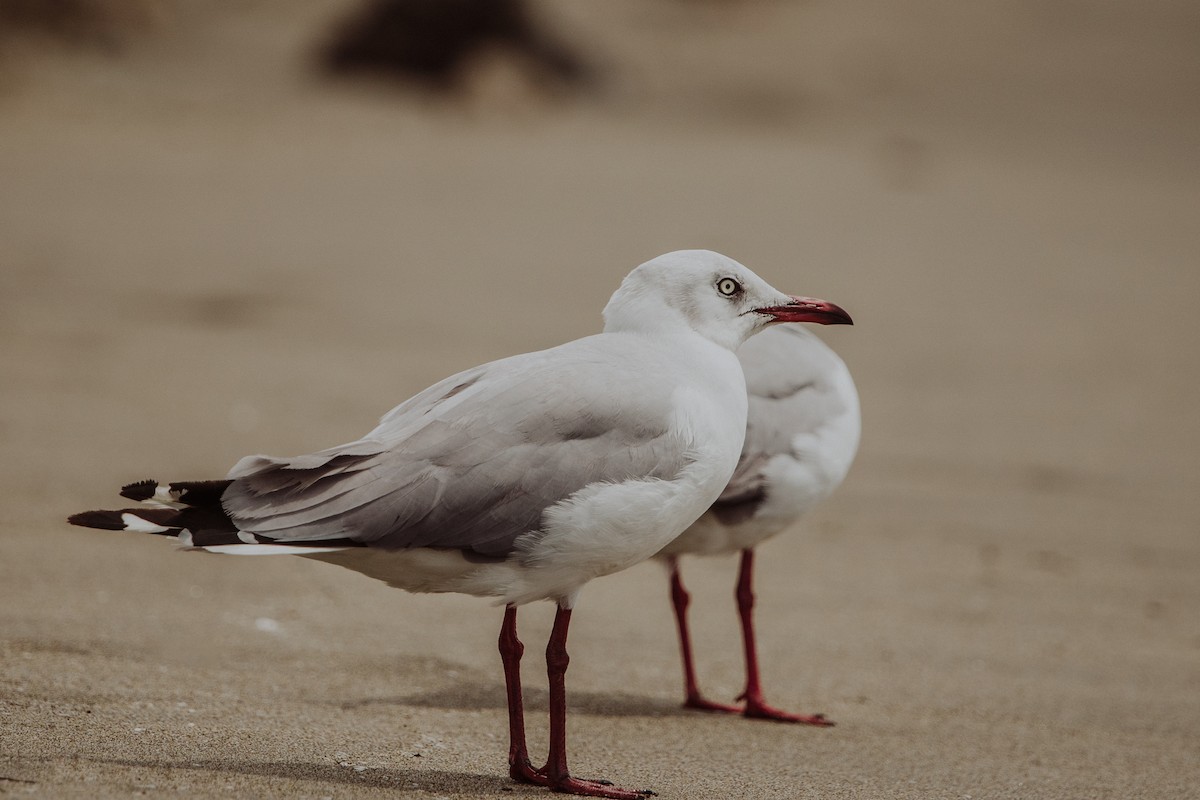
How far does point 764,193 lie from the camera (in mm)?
14195

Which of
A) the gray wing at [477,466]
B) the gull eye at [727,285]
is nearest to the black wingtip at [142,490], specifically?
the gray wing at [477,466]

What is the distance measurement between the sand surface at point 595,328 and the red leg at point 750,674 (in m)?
0.17

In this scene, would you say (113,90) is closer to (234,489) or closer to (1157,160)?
(1157,160)

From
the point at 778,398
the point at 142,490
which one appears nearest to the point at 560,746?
the point at 142,490

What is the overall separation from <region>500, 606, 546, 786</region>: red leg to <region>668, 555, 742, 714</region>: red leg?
120 centimetres

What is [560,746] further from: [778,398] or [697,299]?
[778,398]

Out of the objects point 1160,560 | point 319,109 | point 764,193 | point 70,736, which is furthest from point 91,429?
point 319,109

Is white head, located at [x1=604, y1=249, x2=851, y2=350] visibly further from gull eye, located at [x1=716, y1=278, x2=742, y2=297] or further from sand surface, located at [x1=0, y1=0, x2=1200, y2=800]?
sand surface, located at [x1=0, y1=0, x2=1200, y2=800]

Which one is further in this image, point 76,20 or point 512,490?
point 76,20

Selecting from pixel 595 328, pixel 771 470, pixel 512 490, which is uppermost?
pixel 595 328

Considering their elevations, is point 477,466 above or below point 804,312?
below

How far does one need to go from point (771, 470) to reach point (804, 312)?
0.85 meters

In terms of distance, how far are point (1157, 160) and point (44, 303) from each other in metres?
12.7

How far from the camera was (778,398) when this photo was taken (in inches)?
203
